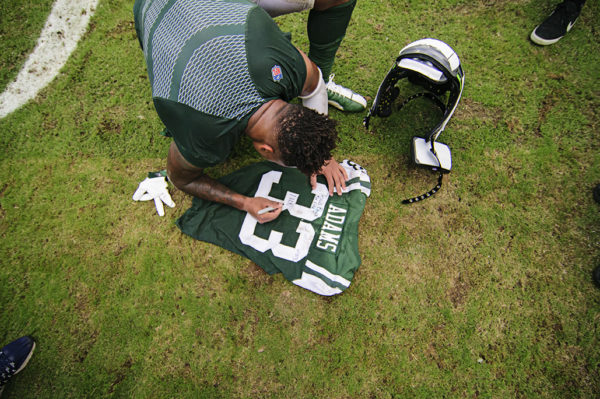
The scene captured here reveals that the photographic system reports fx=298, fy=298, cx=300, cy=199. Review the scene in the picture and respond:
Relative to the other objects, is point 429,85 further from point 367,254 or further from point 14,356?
point 14,356

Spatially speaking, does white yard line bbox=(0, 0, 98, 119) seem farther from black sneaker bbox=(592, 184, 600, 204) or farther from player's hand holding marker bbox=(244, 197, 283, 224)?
black sneaker bbox=(592, 184, 600, 204)

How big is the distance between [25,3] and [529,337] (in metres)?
5.72

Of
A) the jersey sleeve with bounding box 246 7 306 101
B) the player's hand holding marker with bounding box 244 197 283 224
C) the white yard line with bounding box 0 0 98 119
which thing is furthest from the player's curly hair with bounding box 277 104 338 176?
the white yard line with bounding box 0 0 98 119

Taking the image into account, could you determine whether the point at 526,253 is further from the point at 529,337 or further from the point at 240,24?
the point at 240,24

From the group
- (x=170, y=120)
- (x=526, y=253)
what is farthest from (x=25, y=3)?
(x=526, y=253)

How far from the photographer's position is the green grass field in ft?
7.41

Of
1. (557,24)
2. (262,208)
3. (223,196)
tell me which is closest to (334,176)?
(262,208)

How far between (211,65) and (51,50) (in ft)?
9.16

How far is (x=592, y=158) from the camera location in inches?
100

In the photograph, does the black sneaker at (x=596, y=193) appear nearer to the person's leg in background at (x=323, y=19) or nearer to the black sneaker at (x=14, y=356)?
the person's leg in background at (x=323, y=19)

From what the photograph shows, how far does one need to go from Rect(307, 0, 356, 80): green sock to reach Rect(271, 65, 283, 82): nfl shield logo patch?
760 mm

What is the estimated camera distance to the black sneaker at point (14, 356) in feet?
7.34

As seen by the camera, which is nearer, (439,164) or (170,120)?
(170,120)

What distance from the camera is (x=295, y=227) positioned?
2.50 metres
